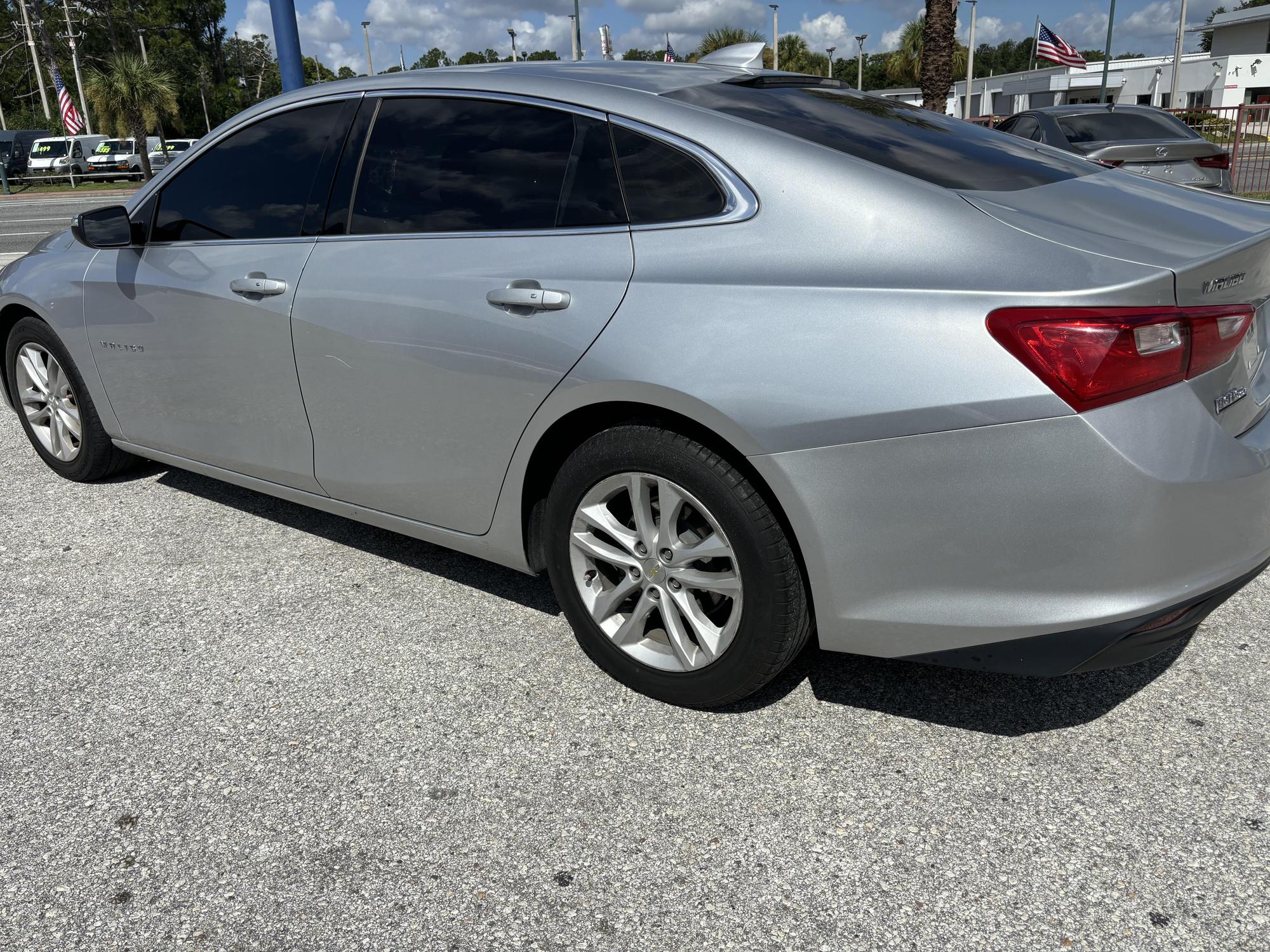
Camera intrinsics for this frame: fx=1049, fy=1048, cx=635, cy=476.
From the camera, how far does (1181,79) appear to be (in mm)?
59688

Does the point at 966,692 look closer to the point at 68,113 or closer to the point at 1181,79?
the point at 68,113

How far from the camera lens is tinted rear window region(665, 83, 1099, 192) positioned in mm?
2572

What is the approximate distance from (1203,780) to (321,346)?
269 cm

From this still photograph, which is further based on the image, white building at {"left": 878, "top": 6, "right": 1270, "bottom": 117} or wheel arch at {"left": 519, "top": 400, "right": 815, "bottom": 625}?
white building at {"left": 878, "top": 6, "right": 1270, "bottom": 117}

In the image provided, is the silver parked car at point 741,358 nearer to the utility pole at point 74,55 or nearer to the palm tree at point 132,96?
the palm tree at point 132,96

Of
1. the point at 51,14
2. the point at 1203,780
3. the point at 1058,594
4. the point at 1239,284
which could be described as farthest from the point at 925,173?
the point at 51,14

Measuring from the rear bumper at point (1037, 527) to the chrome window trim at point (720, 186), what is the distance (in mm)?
607

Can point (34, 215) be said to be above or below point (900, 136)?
below

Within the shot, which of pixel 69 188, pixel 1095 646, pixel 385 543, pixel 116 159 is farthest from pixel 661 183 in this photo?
pixel 116 159

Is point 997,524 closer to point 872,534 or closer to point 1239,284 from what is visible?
point 872,534

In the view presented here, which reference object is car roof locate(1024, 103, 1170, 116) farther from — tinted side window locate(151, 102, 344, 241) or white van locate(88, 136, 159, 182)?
Answer: white van locate(88, 136, 159, 182)

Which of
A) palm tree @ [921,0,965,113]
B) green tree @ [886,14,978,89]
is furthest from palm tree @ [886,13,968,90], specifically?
palm tree @ [921,0,965,113]

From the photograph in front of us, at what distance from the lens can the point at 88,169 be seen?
3834cm

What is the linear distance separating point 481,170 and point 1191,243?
73.0 inches
